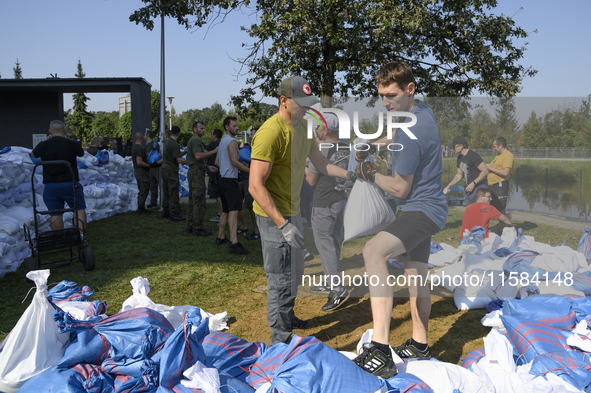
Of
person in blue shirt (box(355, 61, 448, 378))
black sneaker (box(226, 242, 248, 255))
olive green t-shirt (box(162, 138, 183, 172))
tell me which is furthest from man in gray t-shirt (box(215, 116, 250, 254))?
person in blue shirt (box(355, 61, 448, 378))

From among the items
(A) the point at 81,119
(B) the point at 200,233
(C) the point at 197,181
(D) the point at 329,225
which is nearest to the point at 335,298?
(D) the point at 329,225

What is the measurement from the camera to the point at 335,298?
12.6 feet

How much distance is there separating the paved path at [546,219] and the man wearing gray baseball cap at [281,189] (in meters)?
2.75

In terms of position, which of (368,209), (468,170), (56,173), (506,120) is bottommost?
(368,209)

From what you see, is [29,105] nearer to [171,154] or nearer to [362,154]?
[171,154]

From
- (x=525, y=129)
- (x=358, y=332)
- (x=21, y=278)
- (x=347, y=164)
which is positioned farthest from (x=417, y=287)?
(x=21, y=278)

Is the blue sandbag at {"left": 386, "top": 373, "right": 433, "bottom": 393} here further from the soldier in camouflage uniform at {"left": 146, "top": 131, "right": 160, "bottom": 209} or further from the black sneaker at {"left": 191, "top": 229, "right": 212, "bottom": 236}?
the soldier in camouflage uniform at {"left": 146, "top": 131, "right": 160, "bottom": 209}

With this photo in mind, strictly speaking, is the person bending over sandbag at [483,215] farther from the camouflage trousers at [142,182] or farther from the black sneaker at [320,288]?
the camouflage trousers at [142,182]

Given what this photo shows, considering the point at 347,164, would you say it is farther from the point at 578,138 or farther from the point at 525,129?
the point at 578,138

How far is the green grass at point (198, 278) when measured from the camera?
11.6 feet

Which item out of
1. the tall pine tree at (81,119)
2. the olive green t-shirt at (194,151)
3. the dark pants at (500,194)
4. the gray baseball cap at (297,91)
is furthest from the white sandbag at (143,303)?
the tall pine tree at (81,119)

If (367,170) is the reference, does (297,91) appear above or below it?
above

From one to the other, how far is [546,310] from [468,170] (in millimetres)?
1822

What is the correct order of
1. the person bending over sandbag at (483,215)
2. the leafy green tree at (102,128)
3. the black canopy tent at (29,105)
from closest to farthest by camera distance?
the person bending over sandbag at (483,215) < the black canopy tent at (29,105) < the leafy green tree at (102,128)
